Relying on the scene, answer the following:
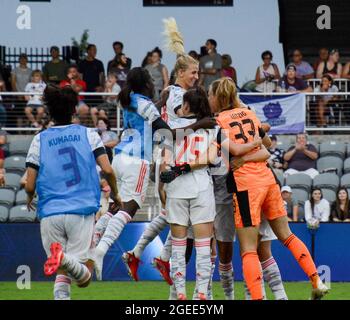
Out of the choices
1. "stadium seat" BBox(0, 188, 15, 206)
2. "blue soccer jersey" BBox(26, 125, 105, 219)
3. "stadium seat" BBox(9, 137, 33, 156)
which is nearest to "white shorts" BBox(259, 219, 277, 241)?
"blue soccer jersey" BBox(26, 125, 105, 219)

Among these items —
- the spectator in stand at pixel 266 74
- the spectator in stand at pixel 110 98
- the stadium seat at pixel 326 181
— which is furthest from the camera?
the spectator in stand at pixel 266 74

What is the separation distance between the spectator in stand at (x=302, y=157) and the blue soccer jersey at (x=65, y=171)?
1095 cm

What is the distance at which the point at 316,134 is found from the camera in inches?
969

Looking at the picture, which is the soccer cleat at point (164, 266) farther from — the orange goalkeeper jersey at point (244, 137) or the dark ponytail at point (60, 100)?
the dark ponytail at point (60, 100)

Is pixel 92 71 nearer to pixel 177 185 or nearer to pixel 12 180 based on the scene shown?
pixel 12 180

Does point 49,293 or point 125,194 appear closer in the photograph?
point 125,194

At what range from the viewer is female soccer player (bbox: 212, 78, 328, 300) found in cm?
1258

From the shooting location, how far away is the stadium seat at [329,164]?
2288cm

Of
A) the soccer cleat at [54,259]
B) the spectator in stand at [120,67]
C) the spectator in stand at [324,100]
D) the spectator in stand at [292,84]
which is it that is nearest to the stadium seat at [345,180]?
the spectator in stand at [324,100]

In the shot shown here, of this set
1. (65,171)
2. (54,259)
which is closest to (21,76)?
(65,171)

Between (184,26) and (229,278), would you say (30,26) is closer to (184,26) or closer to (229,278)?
(184,26)

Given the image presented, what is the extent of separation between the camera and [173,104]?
1361 cm

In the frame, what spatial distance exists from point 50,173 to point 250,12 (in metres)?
15.2
